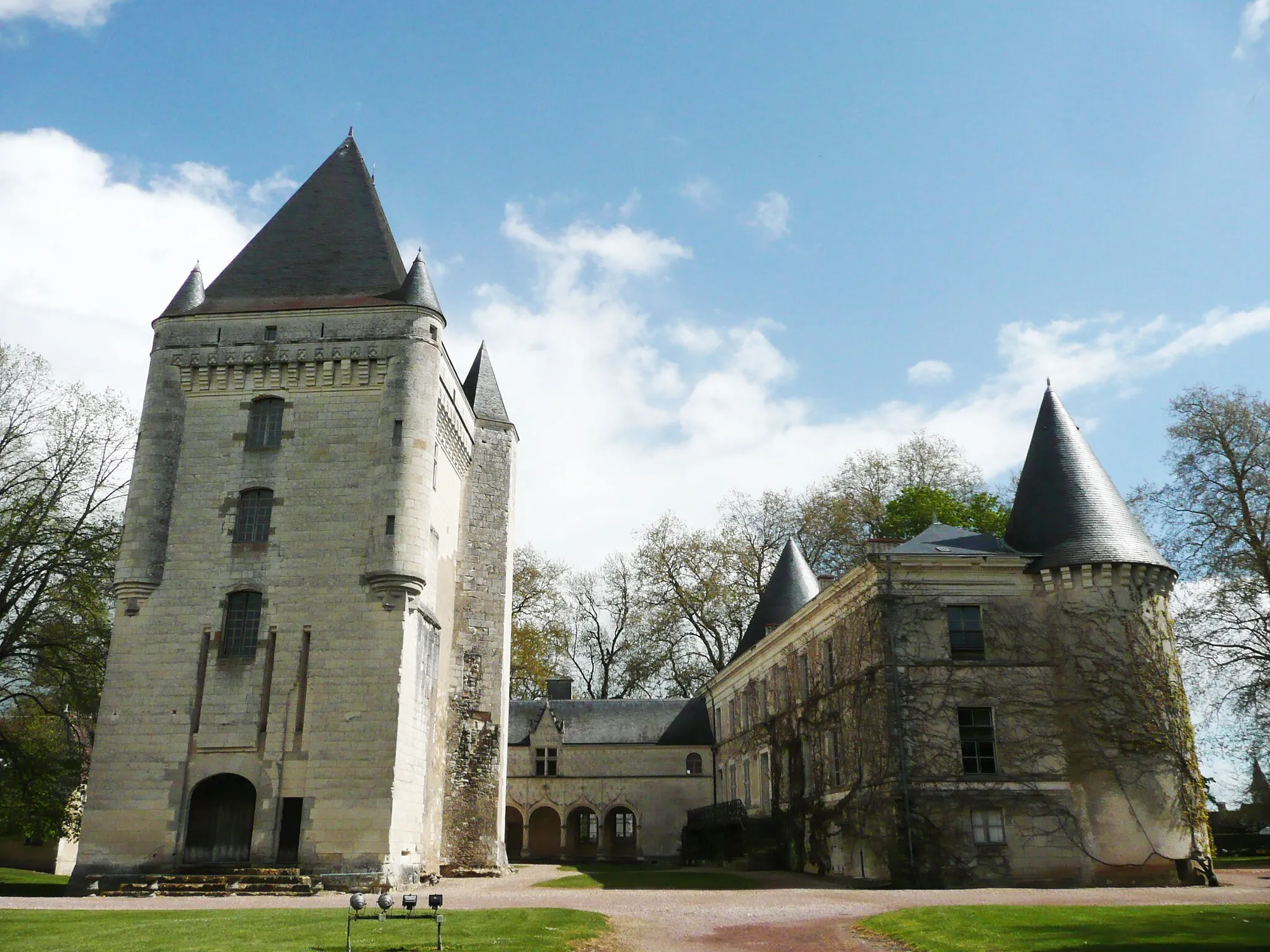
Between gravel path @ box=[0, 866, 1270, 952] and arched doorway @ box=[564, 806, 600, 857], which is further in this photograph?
arched doorway @ box=[564, 806, 600, 857]

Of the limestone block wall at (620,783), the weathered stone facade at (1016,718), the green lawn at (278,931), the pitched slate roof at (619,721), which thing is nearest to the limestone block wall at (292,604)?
the green lawn at (278,931)

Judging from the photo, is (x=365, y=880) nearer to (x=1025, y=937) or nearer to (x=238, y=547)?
(x=238, y=547)

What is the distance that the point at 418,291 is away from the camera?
78.0 feet

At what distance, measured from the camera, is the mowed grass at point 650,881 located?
21.2 metres

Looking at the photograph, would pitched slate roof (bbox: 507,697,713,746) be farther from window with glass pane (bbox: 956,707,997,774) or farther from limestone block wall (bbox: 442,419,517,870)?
window with glass pane (bbox: 956,707,997,774)

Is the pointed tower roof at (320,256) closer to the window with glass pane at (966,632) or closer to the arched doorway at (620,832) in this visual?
the window with glass pane at (966,632)

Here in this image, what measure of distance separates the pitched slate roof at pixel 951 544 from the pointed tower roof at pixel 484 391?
12.0m

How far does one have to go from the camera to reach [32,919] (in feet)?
43.8

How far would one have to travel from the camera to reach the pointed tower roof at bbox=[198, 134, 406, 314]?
2420 centimetres

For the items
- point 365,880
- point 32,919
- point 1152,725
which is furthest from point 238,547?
point 1152,725

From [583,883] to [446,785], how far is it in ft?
13.8

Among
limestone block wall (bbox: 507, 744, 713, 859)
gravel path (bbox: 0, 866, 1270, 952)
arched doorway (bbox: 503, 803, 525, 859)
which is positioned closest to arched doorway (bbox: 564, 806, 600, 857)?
limestone block wall (bbox: 507, 744, 713, 859)

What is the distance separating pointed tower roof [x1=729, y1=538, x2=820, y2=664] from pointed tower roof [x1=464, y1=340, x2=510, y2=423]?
1141cm

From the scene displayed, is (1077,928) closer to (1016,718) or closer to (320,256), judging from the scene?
(1016,718)
